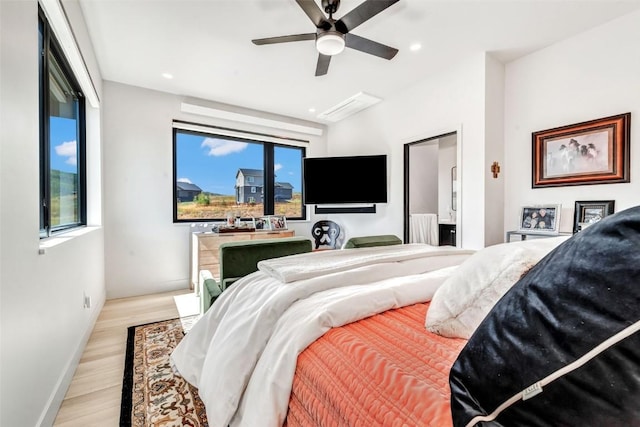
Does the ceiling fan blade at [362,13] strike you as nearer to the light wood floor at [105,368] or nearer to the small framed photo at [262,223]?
the light wood floor at [105,368]

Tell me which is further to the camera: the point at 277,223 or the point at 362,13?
the point at 277,223

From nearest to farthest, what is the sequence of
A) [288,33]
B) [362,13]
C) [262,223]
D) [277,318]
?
1. [277,318]
2. [362,13]
3. [288,33]
4. [262,223]

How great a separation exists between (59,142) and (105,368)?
1721mm

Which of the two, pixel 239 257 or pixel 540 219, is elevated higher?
pixel 540 219

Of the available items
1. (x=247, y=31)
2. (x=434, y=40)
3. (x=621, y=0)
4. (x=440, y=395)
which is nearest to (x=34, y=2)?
(x=247, y=31)

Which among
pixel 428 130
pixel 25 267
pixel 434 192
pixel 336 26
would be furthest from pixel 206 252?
pixel 434 192

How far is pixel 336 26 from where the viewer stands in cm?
200

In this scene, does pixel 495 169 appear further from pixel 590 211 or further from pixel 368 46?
pixel 368 46

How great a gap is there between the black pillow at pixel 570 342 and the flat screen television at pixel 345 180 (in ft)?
11.9

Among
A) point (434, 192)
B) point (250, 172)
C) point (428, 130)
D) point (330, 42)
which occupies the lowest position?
point (434, 192)

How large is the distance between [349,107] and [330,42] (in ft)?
7.20

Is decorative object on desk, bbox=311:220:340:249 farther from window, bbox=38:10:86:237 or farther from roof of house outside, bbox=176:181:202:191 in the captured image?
window, bbox=38:10:86:237

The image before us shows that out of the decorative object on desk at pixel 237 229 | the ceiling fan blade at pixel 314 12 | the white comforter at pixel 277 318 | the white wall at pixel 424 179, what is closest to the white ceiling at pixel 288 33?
the ceiling fan blade at pixel 314 12

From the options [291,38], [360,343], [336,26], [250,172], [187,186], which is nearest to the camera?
[360,343]
